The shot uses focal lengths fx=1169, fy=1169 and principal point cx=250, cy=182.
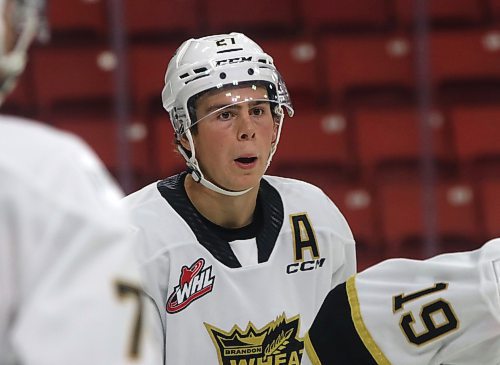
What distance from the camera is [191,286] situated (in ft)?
7.86

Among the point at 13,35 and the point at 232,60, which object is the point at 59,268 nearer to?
the point at 13,35

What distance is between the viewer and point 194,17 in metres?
5.15

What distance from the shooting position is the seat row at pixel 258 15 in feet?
16.6

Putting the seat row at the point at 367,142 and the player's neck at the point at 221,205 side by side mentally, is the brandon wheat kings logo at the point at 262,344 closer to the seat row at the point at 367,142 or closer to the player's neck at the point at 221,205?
Answer: the player's neck at the point at 221,205

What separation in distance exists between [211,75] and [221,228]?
333mm

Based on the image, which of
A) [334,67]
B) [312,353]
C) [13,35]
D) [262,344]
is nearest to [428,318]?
Result: [312,353]

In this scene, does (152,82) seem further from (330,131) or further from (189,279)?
(189,279)

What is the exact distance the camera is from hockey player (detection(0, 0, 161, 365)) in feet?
3.60

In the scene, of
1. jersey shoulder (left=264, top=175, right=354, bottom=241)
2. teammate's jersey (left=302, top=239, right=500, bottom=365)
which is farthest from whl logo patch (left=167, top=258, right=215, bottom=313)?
teammate's jersey (left=302, top=239, right=500, bottom=365)

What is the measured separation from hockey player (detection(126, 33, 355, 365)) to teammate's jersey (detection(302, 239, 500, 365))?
405 millimetres

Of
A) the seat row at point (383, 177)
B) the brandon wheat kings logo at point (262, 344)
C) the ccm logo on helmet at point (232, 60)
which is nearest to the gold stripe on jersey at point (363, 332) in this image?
the brandon wheat kings logo at point (262, 344)

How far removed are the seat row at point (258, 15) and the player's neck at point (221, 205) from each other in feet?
8.61

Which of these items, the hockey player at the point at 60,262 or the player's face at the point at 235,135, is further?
the player's face at the point at 235,135

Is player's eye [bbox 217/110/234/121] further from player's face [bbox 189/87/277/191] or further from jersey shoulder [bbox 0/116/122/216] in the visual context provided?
jersey shoulder [bbox 0/116/122/216]
